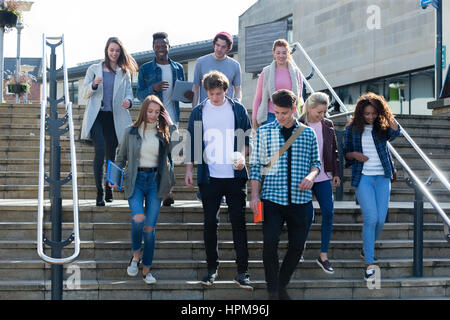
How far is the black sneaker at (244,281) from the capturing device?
18.4 feet

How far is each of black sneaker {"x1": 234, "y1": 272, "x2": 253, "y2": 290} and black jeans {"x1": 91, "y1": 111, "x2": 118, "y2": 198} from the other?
180 centimetres

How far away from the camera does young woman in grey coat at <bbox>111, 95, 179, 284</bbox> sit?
5645 mm

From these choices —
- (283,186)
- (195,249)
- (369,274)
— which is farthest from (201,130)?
(369,274)

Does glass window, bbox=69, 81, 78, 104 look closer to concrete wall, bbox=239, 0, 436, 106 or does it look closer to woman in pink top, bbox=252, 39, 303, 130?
concrete wall, bbox=239, 0, 436, 106

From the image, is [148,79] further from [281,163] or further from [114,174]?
[281,163]

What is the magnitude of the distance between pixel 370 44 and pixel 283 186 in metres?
17.0

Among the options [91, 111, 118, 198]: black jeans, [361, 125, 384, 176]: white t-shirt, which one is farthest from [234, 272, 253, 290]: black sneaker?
[91, 111, 118, 198]: black jeans

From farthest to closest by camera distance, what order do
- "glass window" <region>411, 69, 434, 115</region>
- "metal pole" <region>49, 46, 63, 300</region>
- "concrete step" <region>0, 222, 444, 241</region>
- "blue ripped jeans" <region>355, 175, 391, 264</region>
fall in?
"glass window" <region>411, 69, 434, 115</region> → "concrete step" <region>0, 222, 444, 241</region> → "blue ripped jeans" <region>355, 175, 391, 264</region> → "metal pole" <region>49, 46, 63, 300</region>

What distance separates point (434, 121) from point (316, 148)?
589 cm

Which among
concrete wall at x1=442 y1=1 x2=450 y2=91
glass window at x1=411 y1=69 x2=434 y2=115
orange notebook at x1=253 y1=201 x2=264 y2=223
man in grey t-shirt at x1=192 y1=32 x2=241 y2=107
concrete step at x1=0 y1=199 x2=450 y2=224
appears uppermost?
concrete wall at x1=442 y1=1 x2=450 y2=91

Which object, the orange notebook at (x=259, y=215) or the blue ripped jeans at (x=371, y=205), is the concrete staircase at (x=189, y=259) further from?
the orange notebook at (x=259, y=215)

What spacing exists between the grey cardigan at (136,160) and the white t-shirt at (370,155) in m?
1.66

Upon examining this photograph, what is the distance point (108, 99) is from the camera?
6992mm
